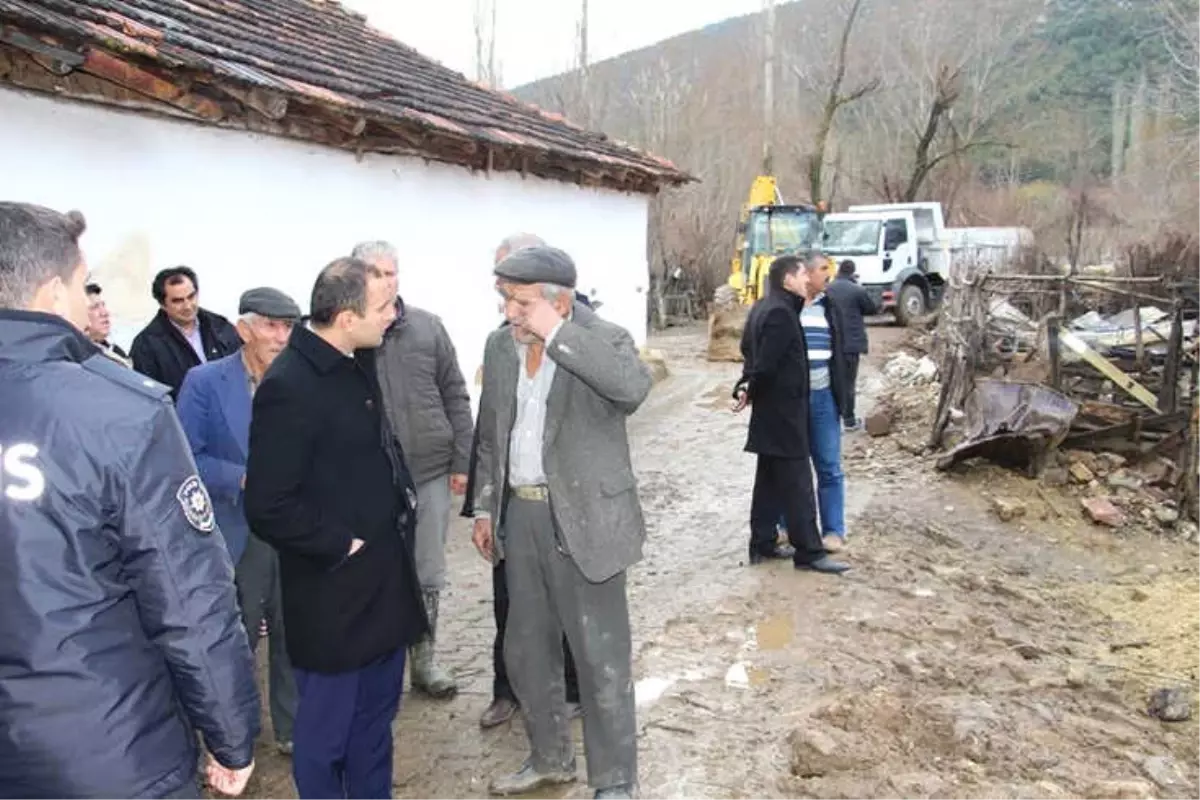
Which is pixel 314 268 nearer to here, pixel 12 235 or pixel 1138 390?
pixel 12 235

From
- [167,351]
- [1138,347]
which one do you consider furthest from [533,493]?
[1138,347]

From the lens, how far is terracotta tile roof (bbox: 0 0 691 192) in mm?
4770

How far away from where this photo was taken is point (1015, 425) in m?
8.02

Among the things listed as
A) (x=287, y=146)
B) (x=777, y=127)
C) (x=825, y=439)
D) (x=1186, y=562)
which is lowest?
(x=1186, y=562)

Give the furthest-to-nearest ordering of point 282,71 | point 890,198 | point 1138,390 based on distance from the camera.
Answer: point 890,198, point 1138,390, point 282,71

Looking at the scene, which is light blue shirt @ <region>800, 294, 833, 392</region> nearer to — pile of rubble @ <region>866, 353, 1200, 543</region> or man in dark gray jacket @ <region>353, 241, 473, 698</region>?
man in dark gray jacket @ <region>353, 241, 473, 698</region>

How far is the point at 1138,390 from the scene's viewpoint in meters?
8.32

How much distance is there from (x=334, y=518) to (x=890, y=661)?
2987 millimetres

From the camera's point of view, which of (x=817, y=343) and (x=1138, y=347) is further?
(x=1138, y=347)

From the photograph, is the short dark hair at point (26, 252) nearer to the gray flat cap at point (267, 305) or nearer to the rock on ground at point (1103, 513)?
the gray flat cap at point (267, 305)

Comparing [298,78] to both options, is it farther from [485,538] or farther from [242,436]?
[485,538]

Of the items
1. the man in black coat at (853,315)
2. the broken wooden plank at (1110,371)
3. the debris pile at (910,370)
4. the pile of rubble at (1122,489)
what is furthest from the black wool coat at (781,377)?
the debris pile at (910,370)

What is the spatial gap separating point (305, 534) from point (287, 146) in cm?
458

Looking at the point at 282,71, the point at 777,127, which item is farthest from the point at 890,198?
the point at 282,71
